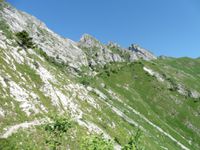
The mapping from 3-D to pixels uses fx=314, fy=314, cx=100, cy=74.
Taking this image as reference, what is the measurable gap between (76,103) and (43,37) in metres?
82.9

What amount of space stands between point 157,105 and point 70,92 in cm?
8366

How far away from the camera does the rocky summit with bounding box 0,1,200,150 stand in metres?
65.2

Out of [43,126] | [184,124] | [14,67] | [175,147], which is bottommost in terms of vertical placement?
[43,126]

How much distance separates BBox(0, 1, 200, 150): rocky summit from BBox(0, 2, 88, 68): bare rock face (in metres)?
0.65

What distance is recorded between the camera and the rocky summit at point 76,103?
6519 cm

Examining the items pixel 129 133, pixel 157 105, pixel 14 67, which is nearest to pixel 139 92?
pixel 157 105

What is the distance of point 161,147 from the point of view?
367 feet

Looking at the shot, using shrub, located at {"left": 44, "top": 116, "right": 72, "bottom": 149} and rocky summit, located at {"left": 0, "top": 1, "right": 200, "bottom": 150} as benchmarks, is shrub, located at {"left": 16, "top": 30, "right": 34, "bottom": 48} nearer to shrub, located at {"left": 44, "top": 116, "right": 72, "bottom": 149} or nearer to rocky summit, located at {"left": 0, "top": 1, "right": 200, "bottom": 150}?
rocky summit, located at {"left": 0, "top": 1, "right": 200, "bottom": 150}

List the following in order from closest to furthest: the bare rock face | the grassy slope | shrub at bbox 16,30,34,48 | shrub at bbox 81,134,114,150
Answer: shrub at bbox 81,134,114,150, shrub at bbox 16,30,34,48, the grassy slope, the bare rock face

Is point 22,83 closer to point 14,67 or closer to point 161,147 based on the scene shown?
point 14,67

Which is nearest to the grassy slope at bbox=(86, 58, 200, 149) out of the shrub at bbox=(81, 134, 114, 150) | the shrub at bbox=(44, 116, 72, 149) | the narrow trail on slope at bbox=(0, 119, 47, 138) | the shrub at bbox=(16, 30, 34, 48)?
the shrub at bbox=(16, 30, 34, 48)

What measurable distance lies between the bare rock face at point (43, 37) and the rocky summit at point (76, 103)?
647 millimetres

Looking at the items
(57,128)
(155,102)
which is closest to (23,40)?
(57,128)

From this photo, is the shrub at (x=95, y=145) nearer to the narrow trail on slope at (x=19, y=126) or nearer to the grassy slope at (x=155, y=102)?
the narrow trail on slope at (x=19, y=126)
